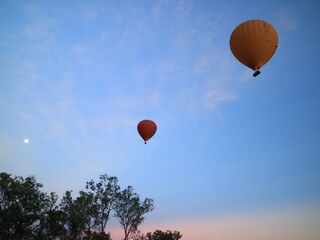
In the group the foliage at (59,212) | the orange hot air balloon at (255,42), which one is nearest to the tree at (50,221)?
the foliage at (59,212)

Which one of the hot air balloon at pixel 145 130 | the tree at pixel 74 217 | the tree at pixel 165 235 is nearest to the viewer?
the hot air balloon at pixel 145 130

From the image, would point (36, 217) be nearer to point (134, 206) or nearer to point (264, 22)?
point (134, 206)

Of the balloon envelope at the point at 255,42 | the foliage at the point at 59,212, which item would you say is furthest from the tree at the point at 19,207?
the balloon envelope at the point at 255,42

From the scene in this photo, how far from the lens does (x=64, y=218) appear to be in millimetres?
38500

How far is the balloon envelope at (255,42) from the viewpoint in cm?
1429

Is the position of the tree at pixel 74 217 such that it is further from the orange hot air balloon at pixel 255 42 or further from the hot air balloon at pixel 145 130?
the orange hot air balloon at pixel 255 42

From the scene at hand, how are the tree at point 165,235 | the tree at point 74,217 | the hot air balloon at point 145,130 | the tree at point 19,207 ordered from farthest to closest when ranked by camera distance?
1. the tree at point 165,235
2. the tree at point 74,217
3. the tree at point 19,207
4. the hot air balloon at point 145,130

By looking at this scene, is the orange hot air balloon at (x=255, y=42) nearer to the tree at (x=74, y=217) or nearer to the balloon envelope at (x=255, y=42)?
the balloon envelope at (x=255, y=42)

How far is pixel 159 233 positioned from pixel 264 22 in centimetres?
6535

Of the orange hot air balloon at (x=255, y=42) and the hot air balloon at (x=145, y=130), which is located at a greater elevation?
the hot air balloon at (x=145, y=130)

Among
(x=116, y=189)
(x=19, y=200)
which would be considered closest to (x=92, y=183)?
(x=116, y=189)

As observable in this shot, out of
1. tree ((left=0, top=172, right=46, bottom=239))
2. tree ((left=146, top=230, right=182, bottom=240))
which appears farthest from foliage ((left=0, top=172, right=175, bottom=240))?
tree ((left=146, top=230, right=182, bottom=240))

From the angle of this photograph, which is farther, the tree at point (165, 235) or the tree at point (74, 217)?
the tree at point (165, 235)

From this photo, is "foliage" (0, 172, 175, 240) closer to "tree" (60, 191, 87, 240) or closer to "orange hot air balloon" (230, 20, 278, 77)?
"tree" (60, 191, 87, 240)
